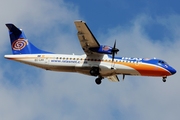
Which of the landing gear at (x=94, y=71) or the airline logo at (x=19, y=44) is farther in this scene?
the airline logo at (x=19, y=44)

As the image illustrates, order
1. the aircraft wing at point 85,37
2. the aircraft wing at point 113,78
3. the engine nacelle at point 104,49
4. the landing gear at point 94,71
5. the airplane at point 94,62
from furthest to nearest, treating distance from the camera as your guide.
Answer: the aircraft wing at point 113,78, the landing gear at point 94,71, the airplane at point 94,62, the engine nacelle at point 104,49, the aircraft wing at point 85,37

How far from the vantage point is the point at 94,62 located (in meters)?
26.5

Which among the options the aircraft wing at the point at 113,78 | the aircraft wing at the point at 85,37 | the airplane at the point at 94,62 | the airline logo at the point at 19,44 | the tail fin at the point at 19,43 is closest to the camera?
the aircraft wing at the point at 85,37

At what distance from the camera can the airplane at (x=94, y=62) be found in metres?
25.3

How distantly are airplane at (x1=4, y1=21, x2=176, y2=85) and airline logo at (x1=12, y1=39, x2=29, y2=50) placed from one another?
88cm

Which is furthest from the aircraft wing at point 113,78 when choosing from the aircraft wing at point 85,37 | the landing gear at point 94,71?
the aircraft wing at point 85,37

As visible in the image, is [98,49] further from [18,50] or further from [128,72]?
[18,50]

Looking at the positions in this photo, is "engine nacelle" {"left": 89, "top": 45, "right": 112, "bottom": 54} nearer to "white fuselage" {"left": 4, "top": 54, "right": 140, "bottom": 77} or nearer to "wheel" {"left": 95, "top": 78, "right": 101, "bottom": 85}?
"white fuselage" {"left": 4, "top": 54, "right": 140, "bottom": 77}

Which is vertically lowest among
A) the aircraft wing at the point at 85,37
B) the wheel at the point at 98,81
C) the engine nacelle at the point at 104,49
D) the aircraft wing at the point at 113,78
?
the wheel at the point at 98,81

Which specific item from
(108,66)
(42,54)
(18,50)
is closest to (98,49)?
(108,66)

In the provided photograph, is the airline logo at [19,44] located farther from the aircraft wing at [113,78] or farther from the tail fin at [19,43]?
the aircraft wing at [113,78]

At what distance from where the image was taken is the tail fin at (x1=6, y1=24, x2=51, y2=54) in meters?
Result: 28.6

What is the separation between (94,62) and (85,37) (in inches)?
120

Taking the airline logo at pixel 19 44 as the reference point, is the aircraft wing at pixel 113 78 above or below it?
below
